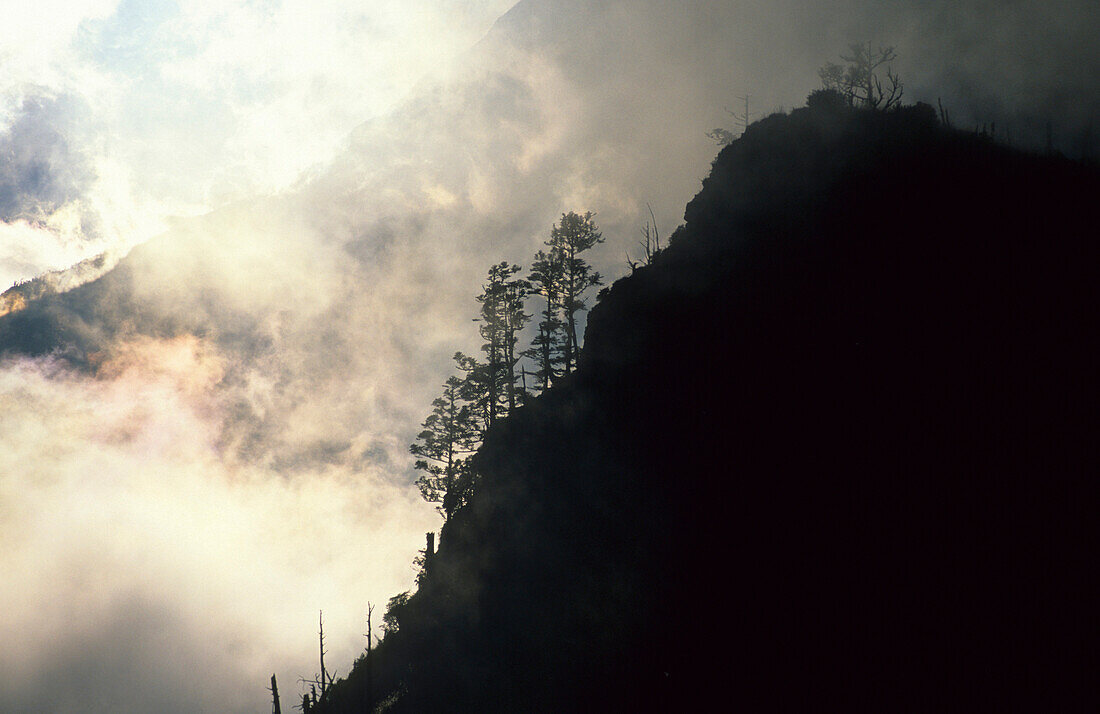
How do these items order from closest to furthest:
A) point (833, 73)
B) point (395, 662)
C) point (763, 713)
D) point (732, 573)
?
point (763, 713) < point (732, 573) < point (395, 662) < point (833, 73)

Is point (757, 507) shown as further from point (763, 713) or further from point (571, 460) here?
point (571, 460)

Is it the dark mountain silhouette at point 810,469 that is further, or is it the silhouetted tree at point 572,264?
the silhouetted tree at point 572,264

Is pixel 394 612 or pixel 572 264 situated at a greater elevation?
pixel 572 264

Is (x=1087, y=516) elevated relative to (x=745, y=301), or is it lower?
lower

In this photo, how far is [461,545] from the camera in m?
37.3

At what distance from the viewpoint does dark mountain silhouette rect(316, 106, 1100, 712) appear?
762 inches

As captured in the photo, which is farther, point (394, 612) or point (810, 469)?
point (394, 612)

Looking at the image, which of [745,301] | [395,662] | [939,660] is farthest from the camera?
[395,662]

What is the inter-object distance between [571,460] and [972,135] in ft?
128

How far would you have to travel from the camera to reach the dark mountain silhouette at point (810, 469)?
19.3m

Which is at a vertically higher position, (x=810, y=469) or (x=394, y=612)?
(x=810, y=469)

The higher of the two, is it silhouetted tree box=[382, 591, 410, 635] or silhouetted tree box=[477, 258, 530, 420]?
silhouetted tree box=[477, 258, 530, 420]

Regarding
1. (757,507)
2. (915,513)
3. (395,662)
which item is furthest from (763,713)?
(395,662)

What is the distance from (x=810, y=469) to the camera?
24438 mm
